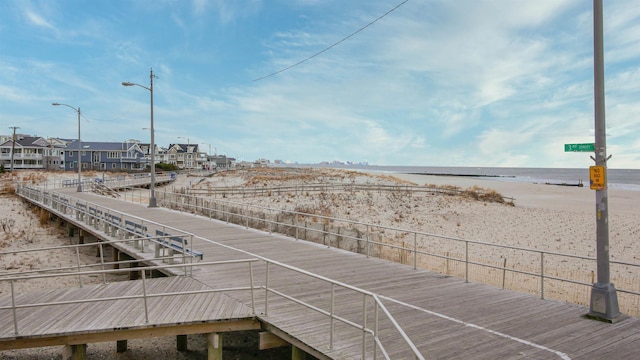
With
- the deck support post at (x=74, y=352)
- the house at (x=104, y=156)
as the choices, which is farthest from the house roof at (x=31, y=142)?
the deck support post at (x=74, y=352)

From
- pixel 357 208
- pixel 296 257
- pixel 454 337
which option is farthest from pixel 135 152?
pixel 454 337

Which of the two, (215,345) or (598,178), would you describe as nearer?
(598,178)

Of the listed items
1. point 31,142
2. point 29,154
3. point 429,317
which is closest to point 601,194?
point 429,317

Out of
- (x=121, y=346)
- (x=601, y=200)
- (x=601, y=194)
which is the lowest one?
(x=121, y=346)

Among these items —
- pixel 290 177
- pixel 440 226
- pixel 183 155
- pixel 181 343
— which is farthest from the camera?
pixel 183 155

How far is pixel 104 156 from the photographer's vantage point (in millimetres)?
97812

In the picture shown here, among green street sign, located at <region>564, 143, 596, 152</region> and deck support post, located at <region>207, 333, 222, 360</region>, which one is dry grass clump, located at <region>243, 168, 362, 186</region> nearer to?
deck support post, located at <region>207, 333, 222, 360</region>

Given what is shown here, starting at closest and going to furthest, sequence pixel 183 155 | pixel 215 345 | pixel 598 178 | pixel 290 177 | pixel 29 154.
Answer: pixel 598 178 < pixel 215 345 < pixel 290 177 < pixel 29 154 < pixel 183 155

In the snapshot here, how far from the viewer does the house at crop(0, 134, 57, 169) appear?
98.2 m

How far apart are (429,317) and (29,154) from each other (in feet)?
373

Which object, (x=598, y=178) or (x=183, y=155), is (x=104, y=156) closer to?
(x=183, y=155)

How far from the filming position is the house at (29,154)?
98.2 metres

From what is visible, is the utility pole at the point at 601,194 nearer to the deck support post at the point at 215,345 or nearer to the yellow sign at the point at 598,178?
the yellow sign at the point at 598,178

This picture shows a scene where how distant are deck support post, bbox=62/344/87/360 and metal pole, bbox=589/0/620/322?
961 cm
